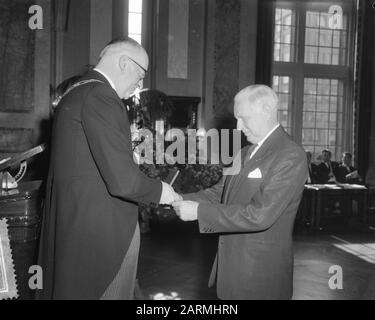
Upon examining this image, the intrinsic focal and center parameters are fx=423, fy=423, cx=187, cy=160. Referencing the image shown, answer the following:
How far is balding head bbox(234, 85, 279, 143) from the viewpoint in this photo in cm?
205

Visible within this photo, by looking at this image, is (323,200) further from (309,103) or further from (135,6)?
(135,6)

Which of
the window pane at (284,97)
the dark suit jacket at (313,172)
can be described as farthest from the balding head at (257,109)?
the window pane at (284,97)

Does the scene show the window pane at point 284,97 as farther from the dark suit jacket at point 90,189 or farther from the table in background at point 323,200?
the dark suit jacket at point 90,189

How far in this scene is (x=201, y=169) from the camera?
6766mm

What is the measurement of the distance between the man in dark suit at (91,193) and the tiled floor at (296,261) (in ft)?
7.18

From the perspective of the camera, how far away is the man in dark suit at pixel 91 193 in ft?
6.29

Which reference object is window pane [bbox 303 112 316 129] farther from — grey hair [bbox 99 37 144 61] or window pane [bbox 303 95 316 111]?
grey hair [bbox 99 37 144 61]

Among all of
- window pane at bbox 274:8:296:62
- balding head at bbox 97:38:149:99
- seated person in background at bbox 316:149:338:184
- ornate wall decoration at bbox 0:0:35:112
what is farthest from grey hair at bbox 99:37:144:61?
window pane at bbox 274:8:296:62

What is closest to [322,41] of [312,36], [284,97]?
[312,36]

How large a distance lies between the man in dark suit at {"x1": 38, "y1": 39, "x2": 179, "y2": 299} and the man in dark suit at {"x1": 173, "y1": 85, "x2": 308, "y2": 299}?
358 mm

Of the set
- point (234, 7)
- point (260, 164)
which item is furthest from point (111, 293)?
point (234, 7)

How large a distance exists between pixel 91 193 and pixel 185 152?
6.06 meters
